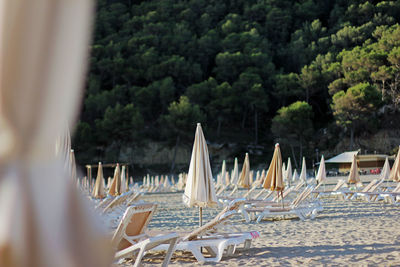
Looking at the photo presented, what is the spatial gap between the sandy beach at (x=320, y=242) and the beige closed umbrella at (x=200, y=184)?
0.67 m

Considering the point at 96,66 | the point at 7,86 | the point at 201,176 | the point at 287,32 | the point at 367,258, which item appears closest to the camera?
the point at 7,86

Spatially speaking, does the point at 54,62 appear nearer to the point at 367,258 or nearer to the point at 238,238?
the point at 238,238

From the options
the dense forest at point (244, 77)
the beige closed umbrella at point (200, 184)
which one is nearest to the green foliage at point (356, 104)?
the dense forest at point (244, 77)

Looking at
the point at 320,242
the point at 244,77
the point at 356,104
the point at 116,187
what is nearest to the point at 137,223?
the point at 320,242

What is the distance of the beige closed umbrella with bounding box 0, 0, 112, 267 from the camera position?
117 cm

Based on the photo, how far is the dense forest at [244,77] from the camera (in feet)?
119

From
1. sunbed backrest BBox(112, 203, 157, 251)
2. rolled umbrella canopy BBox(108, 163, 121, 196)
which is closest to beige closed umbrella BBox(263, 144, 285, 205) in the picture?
sunbed backrest BBox(112, 203, 157, 251)

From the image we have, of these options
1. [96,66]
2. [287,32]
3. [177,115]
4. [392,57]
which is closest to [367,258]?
[177,115]

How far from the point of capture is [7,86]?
3.98 ft

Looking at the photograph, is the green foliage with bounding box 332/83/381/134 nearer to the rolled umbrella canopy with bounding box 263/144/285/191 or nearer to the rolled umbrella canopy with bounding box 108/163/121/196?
the rolled umbrella canopy with bounding box 108/163/121/196

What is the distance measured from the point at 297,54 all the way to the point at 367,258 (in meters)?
40.9

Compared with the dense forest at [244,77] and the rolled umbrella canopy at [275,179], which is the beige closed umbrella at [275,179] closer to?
the rolled umbrella canopy at [275,179]

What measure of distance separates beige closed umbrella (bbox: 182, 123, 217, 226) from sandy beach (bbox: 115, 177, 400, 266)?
67 centimetres

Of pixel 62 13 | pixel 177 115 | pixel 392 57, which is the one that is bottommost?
pixel 62 13
